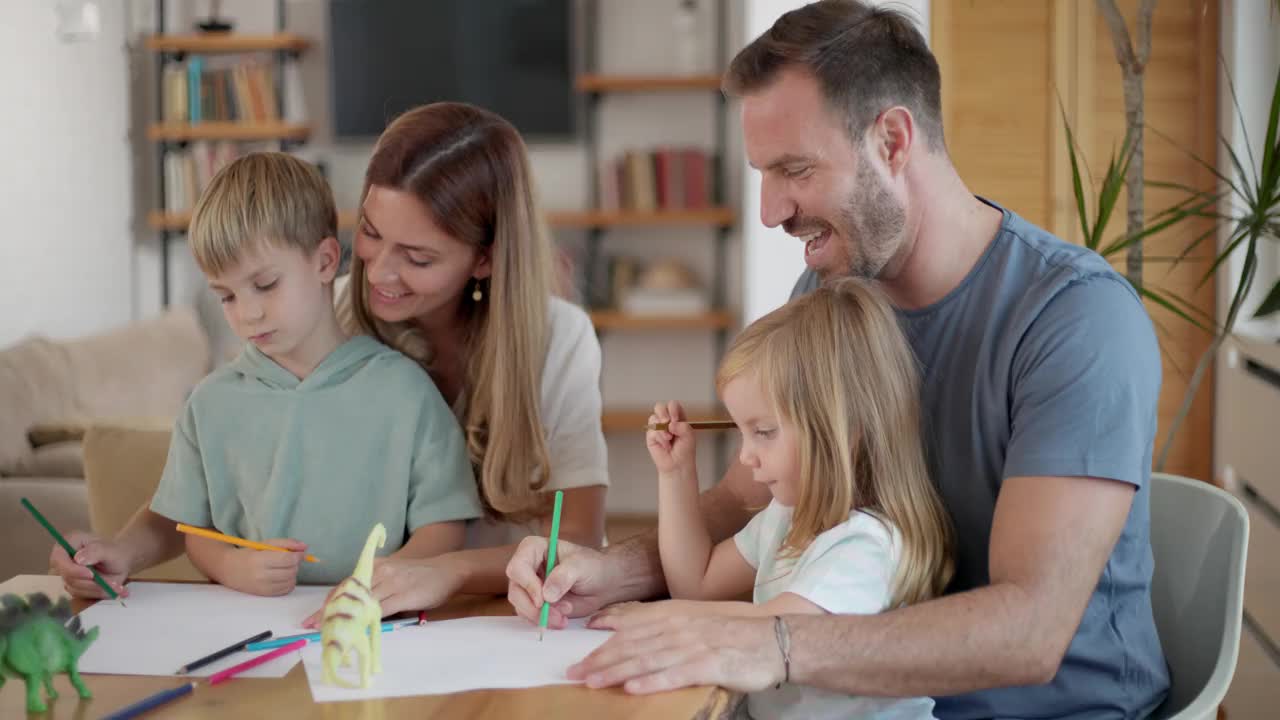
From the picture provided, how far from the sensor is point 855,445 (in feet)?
4.81

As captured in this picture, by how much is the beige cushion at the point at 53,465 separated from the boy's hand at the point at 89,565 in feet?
9.49

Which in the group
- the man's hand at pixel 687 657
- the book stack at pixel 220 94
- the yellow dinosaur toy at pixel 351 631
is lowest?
the man's hand at pixel 687 657

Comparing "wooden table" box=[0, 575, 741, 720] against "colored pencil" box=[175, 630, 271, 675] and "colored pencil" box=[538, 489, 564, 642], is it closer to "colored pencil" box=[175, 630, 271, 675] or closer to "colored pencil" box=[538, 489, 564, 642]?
"colored pencil" box=[175, 630, 271, 675]

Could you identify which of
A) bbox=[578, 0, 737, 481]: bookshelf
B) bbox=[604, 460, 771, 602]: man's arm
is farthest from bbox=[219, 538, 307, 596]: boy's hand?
bbox=[578, 0, 737, 481]: bookshelf

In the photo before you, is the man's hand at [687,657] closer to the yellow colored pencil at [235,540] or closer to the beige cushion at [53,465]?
the yellow colored pencil at [235,540]

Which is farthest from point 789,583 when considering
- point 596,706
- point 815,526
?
point 596,706

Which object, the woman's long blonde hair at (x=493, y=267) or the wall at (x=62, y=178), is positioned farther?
the wall at (x=62, y=178)

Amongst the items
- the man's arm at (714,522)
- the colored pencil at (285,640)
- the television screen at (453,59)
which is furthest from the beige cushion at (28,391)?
the colored pencil at (285,640)

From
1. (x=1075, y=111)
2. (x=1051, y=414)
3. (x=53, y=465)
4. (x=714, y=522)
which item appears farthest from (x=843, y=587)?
(x=1075, y=111)

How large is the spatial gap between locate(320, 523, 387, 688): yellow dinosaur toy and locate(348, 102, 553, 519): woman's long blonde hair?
593 millimetres

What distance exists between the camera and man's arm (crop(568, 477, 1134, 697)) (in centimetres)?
124

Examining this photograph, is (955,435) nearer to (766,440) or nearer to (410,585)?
(766,440)

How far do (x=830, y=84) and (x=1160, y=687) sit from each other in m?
0.78

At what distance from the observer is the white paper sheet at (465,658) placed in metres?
1.23
